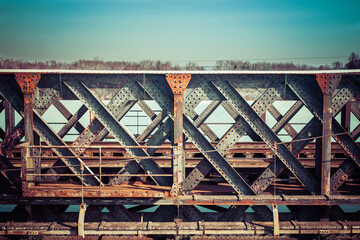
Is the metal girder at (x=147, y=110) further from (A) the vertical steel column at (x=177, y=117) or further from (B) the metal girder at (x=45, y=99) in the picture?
(A) the vertical steel column at (x=177, y=117)

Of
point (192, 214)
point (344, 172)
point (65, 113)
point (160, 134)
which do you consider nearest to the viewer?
point (160, 134)

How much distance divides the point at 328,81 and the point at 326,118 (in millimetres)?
926

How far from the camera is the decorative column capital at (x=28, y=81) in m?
6.85

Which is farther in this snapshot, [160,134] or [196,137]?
[160,134]

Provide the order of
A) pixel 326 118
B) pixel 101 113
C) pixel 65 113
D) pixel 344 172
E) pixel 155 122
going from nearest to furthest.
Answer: pixel 326 118, pixel 101 113, pixel 344 172, pixel 155 122, pixel 65 113

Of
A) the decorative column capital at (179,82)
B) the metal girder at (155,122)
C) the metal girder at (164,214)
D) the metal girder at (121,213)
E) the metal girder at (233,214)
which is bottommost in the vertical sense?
the metal girder at (233,214)

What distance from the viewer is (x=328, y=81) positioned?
6863 mm

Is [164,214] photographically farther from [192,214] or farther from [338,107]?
[338,107]

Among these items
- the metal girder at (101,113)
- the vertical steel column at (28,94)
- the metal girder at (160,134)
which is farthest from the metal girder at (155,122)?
the vertical steel column at (28,94)

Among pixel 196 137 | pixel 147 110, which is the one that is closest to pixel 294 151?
pixel 196 137

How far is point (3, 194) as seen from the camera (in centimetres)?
713

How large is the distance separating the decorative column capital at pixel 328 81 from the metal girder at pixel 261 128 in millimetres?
1666

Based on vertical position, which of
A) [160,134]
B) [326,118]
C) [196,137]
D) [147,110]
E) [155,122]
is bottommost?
[326,118]

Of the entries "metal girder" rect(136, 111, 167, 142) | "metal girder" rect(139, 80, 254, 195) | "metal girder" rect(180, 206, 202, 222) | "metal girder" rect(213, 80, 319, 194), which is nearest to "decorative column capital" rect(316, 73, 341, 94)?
"metal girder" rect(213, 80, 319, 194)
